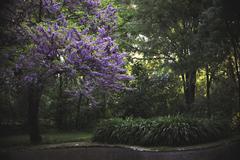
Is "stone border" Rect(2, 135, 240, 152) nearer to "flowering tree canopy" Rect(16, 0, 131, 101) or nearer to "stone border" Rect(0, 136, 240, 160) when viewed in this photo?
"stone border" Rect(0, 136, 240, 160)

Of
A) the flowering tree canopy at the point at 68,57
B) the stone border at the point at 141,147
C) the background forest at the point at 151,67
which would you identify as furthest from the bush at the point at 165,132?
the flowering tree canopy at the point at 68,57

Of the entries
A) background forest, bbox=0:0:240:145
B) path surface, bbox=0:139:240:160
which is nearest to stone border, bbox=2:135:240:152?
path surface, bbox=0:139:240:160

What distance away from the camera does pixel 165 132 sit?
809 centimetres

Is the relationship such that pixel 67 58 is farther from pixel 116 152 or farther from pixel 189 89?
pixel 189 89

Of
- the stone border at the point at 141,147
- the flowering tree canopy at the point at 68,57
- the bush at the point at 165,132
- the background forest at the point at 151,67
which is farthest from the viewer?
the background forest at the point at 151,67

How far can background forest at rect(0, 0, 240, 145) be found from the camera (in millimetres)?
8258

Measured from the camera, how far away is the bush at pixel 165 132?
7.92m

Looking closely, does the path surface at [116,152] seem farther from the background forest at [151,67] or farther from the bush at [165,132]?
the background forest at [151,67]

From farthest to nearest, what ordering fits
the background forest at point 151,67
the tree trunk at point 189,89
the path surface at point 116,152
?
1. the tree trunk at point 189,89
2. the background forest at point 151,67
3. the path surface at point 116,152

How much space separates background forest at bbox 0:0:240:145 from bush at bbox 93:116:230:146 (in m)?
1.39

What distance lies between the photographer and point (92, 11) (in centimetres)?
1037

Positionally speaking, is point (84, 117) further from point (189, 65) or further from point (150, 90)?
point (189, 65)

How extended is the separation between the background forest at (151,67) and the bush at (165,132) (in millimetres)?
1385

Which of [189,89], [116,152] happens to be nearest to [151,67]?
[189,89]
